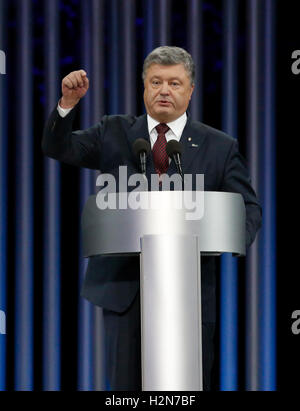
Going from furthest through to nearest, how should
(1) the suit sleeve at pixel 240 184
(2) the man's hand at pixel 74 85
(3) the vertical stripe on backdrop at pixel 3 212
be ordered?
1. (3) the vertical stripe on backdrop at pixel 3 212
2. (1) the suit sleeve at pixel 240 184
3. (2) the man's hand at pixel 74 85

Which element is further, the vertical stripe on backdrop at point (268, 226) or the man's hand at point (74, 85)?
the vertical stripe on backdrop at point (268, 226)

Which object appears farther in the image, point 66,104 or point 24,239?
point 24,239

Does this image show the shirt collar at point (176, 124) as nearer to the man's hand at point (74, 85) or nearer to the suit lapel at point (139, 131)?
the suit lapel at point (139, 131)

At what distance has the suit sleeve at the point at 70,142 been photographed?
97.6 inches

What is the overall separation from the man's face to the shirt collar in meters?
0.03

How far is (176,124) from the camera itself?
8.39 feet

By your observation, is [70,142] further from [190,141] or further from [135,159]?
[190,141]

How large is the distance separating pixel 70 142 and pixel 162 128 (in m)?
0.26

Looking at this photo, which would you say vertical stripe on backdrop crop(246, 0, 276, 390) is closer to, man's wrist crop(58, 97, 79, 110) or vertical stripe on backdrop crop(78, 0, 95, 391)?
vertical stripe on backdrop crop(78, 0, 95, 391)

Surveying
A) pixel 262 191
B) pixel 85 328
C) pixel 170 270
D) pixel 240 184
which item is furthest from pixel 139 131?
pixel 85 328

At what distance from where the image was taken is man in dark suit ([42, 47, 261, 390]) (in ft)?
7.70

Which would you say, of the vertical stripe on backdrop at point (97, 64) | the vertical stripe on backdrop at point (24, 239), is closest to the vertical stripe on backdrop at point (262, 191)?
the vertical stripe on backdrop at point (97, 64)

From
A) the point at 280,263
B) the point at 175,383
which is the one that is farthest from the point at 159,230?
the point at 280,263

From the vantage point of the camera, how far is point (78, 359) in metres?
3.59
